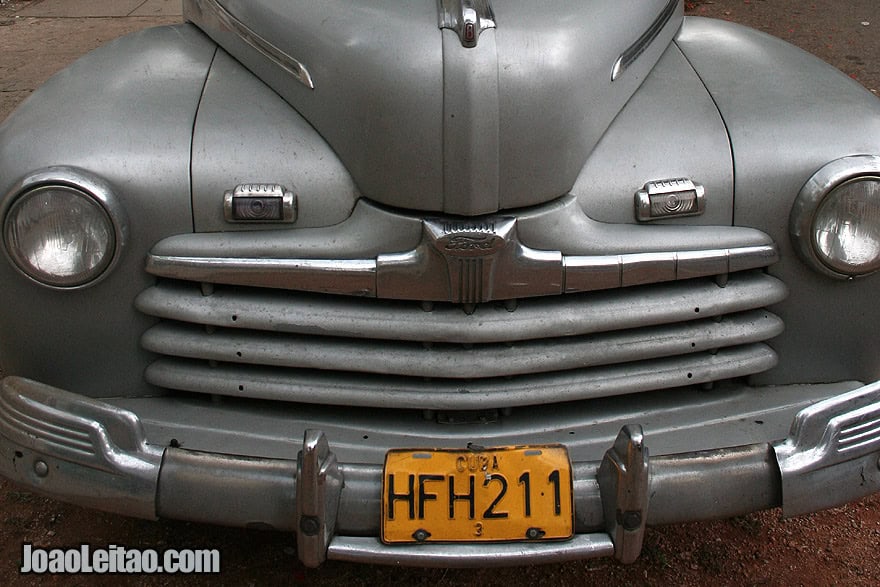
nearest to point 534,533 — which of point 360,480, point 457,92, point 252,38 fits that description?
point 360,480

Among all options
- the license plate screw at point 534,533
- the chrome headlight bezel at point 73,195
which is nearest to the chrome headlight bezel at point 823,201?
the license plate screw at point 534,533

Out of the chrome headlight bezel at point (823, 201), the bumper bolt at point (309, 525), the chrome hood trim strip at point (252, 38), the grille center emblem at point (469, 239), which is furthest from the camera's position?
the chrome hood trim strip at point (252, 38)

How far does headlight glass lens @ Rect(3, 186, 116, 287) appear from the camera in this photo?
74.6 inches

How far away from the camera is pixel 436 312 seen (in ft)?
6.37

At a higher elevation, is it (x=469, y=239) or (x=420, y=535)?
(x=469, y=239)

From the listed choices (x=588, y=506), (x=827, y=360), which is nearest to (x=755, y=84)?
(x=827, y=360)

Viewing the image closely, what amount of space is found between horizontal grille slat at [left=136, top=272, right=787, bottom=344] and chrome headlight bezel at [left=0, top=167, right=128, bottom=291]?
0.38 ft

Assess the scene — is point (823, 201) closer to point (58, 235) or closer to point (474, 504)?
point (474, 504)

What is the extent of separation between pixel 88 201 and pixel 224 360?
44cm

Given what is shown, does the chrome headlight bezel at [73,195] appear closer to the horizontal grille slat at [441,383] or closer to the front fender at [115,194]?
the front fender at [115,194]

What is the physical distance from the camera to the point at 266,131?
81.7 inches

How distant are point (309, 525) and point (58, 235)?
31.7 inches

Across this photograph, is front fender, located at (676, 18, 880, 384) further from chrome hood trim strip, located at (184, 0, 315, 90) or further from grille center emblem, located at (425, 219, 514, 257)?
chrome hood trim strip, located at (184, 0, 315, 90)

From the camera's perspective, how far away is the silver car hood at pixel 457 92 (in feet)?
6.22
